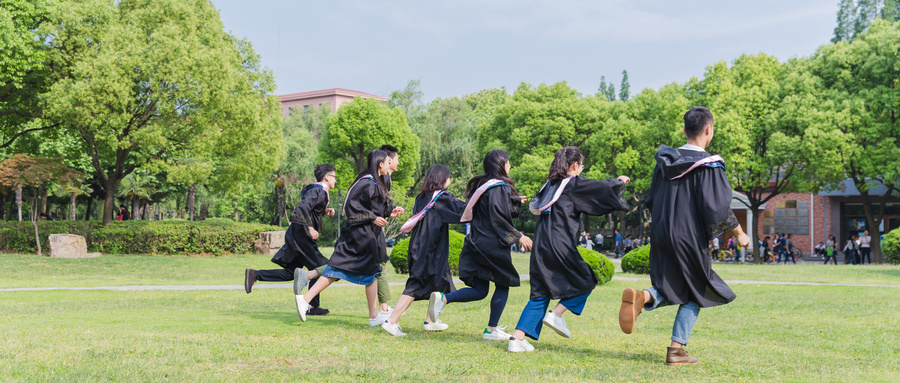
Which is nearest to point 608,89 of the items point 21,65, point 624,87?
point 624,87

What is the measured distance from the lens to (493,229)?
20.4ft

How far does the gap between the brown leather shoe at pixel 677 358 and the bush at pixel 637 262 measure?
39.2ft

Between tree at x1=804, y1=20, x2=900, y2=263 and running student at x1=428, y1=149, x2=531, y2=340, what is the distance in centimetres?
2393

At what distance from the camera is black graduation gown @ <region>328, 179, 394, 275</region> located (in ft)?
23.0

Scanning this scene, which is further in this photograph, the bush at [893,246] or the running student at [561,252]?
the bush at [893,246]

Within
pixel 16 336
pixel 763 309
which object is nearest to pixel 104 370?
pixel 16 336

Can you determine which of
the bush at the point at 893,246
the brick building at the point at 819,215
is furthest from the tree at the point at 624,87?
the bush at the point at 893,246

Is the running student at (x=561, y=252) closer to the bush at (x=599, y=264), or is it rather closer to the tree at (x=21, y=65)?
the bush at (x=599, y=264)

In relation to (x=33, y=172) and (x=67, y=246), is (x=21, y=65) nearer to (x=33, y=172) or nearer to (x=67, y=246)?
(x=33, y=172)

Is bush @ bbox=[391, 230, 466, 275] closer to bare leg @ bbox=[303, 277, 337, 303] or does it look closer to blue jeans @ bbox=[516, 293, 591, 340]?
bare leg @ bbox=[303, 277, 337, 303]

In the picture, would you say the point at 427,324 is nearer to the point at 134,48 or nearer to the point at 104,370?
the point at 104,370

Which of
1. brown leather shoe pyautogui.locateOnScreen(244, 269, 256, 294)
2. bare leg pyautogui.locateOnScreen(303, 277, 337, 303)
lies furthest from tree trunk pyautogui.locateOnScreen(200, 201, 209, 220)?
bare leg pyautogui.locateOnScreen(303, 277, 337, 303)

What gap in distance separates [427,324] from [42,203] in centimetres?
3822

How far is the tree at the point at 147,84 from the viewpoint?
66.0 ft
